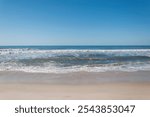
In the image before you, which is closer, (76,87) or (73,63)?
(76,87)

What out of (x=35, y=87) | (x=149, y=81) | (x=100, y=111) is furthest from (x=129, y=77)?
(x=100, y=111)

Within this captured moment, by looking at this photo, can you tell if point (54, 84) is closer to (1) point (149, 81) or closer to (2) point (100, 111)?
(2) point (100, 111)

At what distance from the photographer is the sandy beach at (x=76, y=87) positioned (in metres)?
4.66

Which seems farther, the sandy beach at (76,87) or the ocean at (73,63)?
the ocean at (73,63)

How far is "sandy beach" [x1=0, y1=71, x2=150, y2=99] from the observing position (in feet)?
15.3

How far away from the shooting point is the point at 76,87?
5.57m

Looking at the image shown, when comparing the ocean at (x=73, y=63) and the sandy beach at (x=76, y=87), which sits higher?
the ocean at (x=73, y=63)

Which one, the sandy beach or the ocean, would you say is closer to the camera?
the sandy beach

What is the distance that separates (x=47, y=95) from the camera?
15.3 feet

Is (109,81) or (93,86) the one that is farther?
(109,81)

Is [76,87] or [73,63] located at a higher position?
[73,63]

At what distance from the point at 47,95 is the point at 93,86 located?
153 centimetres

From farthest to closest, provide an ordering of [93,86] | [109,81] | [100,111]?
1. [109,81]
2. [93,86]
3. [100,111]

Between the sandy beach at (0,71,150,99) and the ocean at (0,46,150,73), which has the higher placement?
the ocean at (0,46,150,73)
